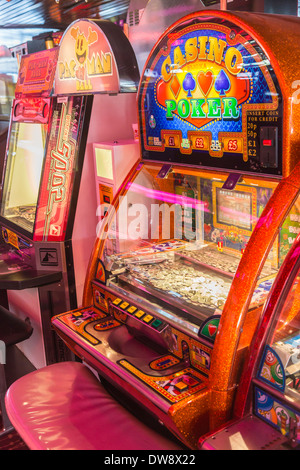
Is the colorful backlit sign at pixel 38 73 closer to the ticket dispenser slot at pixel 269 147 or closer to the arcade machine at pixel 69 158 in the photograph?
the arcade machine at pixel 69 158

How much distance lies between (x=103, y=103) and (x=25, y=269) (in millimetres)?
1269

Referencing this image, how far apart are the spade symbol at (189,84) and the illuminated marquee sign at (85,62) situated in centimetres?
87

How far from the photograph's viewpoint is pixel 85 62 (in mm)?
3025

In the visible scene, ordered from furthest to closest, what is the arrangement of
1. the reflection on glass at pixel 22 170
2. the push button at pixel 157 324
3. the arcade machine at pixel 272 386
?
the reflection on glass at pixel 22 170
the push button at pixel 157 324
the arcade machine at pixel 272 386

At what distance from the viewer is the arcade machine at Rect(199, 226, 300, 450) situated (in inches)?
59.3

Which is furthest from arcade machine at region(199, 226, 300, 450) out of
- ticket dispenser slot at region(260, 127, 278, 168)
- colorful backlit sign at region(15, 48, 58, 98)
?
colorful backlit sign at region(15, 48, 58, 98)

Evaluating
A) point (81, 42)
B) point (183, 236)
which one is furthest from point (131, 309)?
point (81, 42)

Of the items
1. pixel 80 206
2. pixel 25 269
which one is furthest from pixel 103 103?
pixel 25 269

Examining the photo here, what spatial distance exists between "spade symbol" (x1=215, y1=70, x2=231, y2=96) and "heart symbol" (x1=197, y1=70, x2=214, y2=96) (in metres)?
0.04

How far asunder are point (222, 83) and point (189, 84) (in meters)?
0.21

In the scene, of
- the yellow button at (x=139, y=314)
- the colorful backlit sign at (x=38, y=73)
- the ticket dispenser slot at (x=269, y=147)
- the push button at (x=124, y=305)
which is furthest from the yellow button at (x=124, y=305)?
Result: the colorful backlit sign at (x=38, y=73)

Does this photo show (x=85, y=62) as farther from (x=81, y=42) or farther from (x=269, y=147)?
(x=269, y=147)

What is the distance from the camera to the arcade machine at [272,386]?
151 cm

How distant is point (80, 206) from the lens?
3.16 m
